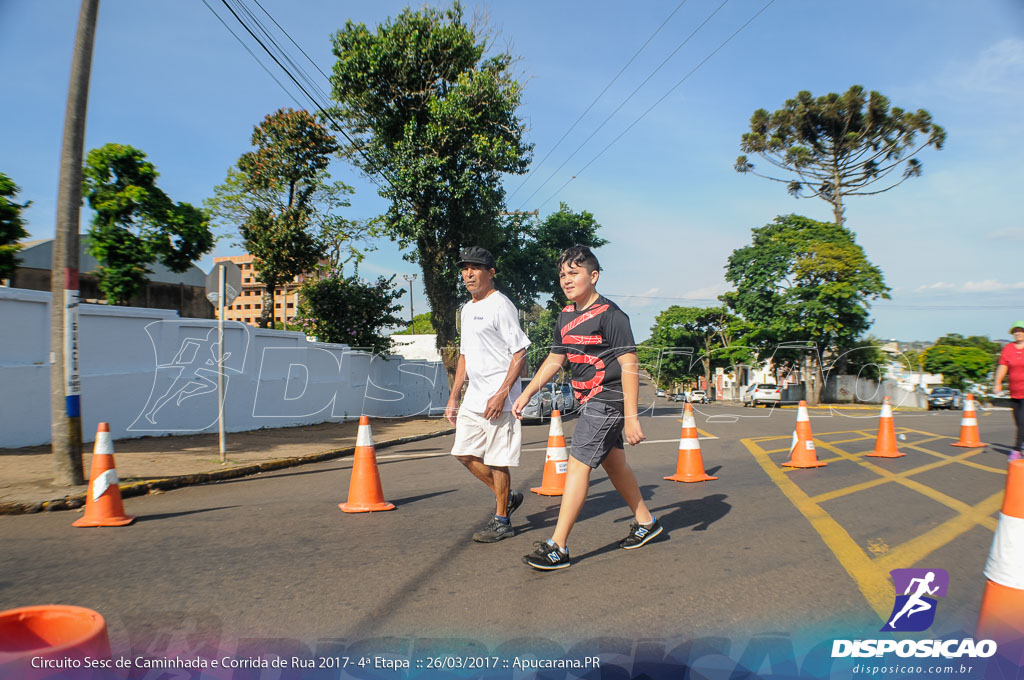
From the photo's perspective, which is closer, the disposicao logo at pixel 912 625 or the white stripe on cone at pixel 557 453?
the disposicao logo at pixel 912 625

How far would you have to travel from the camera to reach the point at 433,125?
2061 centimetres

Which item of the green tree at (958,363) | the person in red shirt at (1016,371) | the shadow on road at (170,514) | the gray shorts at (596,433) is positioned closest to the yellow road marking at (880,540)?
the person in red shirt at (1016,371)

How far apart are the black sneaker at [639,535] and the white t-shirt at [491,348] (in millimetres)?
1207

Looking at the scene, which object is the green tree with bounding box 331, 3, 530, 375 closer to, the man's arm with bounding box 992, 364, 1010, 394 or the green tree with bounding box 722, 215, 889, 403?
the man's arm with bounding box 992, 364, 1010, 394

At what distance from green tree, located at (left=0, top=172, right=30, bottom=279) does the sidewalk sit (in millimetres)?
6951

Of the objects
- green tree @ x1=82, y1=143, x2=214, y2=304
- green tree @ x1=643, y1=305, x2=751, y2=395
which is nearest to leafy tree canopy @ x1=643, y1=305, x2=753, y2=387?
green tree @ x1=643, y1=305, x2=751, y2=395

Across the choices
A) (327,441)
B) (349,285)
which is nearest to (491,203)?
(349,285)

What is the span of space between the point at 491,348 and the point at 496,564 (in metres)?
1.54

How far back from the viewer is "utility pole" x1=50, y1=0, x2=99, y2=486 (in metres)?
6.82

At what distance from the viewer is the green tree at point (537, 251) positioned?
1177 inches

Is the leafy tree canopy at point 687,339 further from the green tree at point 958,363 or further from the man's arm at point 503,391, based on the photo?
the man's arm at point 503,391

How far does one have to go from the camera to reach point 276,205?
2398cm

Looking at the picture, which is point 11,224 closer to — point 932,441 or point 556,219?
point 932,441

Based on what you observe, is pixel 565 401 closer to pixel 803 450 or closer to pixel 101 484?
pixel 803 450
